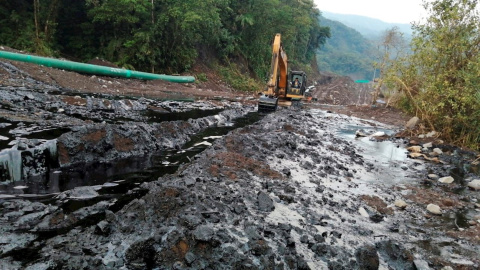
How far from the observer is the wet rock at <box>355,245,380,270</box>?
13.3ft

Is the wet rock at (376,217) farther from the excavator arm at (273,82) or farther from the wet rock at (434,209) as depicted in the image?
the excavator arm at (273,82)

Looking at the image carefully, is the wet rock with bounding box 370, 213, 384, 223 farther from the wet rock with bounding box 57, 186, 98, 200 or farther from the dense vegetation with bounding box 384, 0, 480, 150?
the dense vegetation with bounding box 384, 0, 480, 150

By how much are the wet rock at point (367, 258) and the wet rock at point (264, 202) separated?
1.49 m

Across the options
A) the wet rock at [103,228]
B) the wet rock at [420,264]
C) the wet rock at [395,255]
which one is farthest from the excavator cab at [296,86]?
the wet rock at [103,228]

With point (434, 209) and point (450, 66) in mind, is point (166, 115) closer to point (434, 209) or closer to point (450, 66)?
point (434, 209)

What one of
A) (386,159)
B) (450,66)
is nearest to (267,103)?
(386,159)

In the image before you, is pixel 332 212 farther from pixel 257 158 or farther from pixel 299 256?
pixel 257 158

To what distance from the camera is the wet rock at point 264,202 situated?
5.15 m

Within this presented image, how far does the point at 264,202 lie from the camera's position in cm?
529

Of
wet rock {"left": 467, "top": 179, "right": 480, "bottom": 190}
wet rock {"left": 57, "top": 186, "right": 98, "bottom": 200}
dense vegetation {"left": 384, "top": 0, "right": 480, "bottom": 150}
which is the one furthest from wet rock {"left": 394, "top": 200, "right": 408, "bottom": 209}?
dense vegetation {"left": 384, "top": 0, "right": 480, "bottom": 150}

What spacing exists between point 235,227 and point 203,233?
0.63 meters

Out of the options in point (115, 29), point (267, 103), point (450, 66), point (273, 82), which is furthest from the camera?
point (115, 29)

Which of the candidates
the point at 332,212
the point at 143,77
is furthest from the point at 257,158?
the point at 143,77

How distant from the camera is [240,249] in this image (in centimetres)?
379
